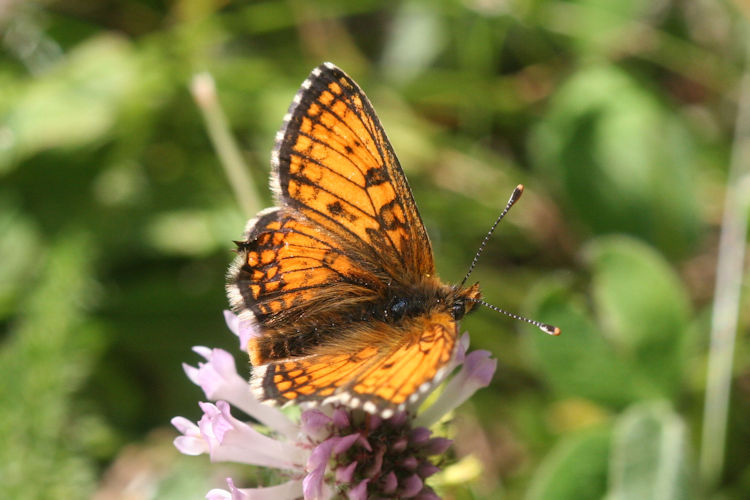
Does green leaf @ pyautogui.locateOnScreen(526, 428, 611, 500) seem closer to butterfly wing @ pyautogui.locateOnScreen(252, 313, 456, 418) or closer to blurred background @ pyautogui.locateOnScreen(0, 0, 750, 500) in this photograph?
blurred background @ pyautogui.locateOnScreen(0, 0, 750, 500)

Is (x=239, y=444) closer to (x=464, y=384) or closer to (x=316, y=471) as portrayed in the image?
(x=316, y=471)

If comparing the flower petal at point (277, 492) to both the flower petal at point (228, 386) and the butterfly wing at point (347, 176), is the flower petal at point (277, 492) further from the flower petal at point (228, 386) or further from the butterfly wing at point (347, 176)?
the butterfly wing at point (347, 176)

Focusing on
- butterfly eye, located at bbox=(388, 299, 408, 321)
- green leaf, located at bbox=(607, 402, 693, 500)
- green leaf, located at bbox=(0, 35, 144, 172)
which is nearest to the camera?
butterfly eye, located at bbox=(388, 299, 408, 321)

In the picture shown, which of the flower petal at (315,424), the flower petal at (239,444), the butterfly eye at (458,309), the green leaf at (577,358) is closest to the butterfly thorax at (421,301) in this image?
the butterfly eye at (458,309)

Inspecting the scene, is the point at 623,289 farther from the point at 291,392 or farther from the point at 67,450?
the point at 67,450

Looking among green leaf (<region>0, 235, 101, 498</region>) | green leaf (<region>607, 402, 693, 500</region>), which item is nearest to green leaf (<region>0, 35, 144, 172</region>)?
green leaf (<region>0, 235, 101, 498</region>)
